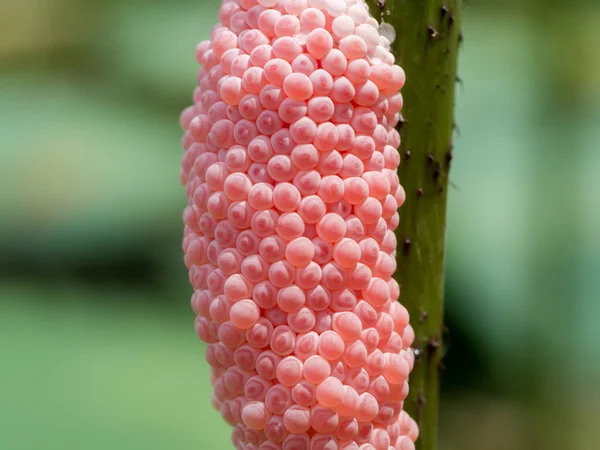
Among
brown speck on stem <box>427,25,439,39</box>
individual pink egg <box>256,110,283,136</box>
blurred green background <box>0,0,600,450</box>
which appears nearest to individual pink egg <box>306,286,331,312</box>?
individual pink egg <box>256,110,283,136</box>

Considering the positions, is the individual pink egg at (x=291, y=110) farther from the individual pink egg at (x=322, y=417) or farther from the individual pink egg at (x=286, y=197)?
the individual pink egg at (x=322, y=417)

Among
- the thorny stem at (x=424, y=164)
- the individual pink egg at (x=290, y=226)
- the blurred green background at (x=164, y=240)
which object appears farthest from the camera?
the blurred green background at (x=164, y=240)

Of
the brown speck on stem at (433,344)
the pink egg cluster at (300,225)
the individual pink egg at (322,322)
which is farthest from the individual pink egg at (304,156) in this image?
the brown speck on stem at (433,344)

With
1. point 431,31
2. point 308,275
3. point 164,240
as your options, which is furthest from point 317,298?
point 164,240

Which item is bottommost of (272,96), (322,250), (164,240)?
(164,240)

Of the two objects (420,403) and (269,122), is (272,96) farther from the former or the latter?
(420,403)

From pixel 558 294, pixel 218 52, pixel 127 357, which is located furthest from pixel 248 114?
pixel 558 294
